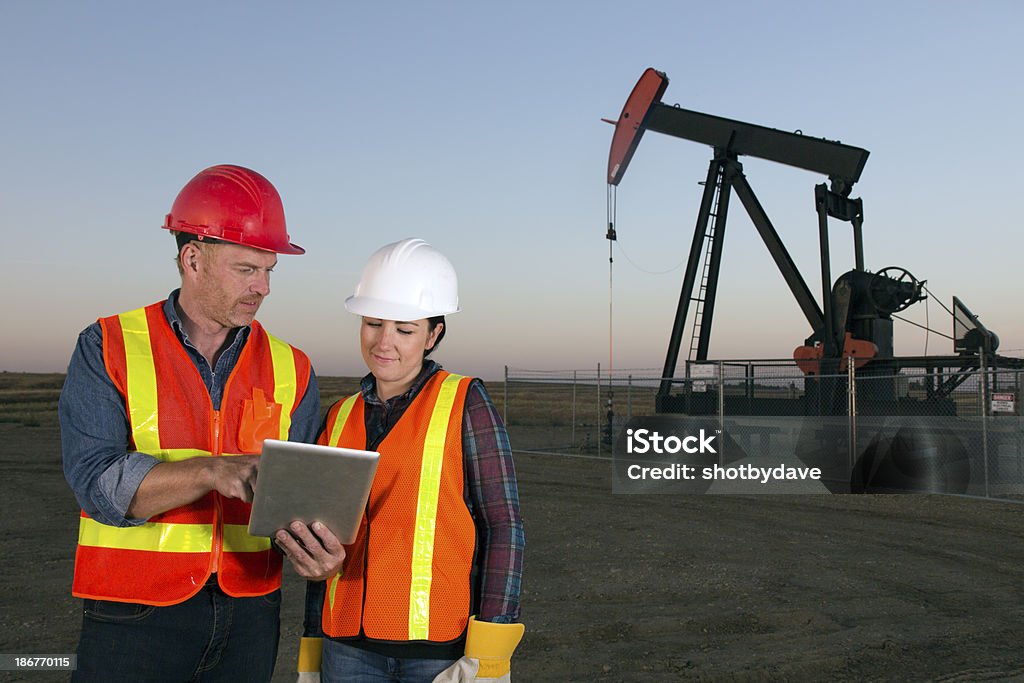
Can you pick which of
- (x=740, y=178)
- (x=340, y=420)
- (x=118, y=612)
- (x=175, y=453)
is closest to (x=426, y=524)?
(x=340, y=420)

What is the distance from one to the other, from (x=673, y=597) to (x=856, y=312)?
10930 mm

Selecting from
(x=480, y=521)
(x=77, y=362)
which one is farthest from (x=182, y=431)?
(x=480, y=521)

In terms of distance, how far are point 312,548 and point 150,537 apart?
0.52 metres

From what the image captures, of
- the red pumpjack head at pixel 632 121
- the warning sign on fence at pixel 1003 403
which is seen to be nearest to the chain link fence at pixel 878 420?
the warning sign on fence at pixel 1003 403

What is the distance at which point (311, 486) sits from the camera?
192cm

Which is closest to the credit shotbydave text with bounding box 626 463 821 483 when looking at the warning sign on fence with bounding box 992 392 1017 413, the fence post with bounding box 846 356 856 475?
the fence post with bounding box 846 356 856 475

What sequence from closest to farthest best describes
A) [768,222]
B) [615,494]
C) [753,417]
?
[615,494] < [753,417] < [768,222]

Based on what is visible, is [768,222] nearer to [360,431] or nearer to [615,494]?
[615,494]

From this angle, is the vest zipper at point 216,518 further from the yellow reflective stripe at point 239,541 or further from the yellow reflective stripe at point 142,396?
the yellow reflective stripe at point 142,396

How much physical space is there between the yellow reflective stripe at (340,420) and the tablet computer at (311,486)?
0.48 m

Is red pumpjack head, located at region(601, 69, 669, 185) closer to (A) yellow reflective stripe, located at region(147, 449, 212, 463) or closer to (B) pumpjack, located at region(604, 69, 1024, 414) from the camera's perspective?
(B) pumpjack, located at region(604, 69, 1024, 414)

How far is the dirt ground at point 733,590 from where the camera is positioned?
5.25 metres

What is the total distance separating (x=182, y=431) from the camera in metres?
2.29

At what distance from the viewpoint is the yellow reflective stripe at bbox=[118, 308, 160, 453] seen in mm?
2230
